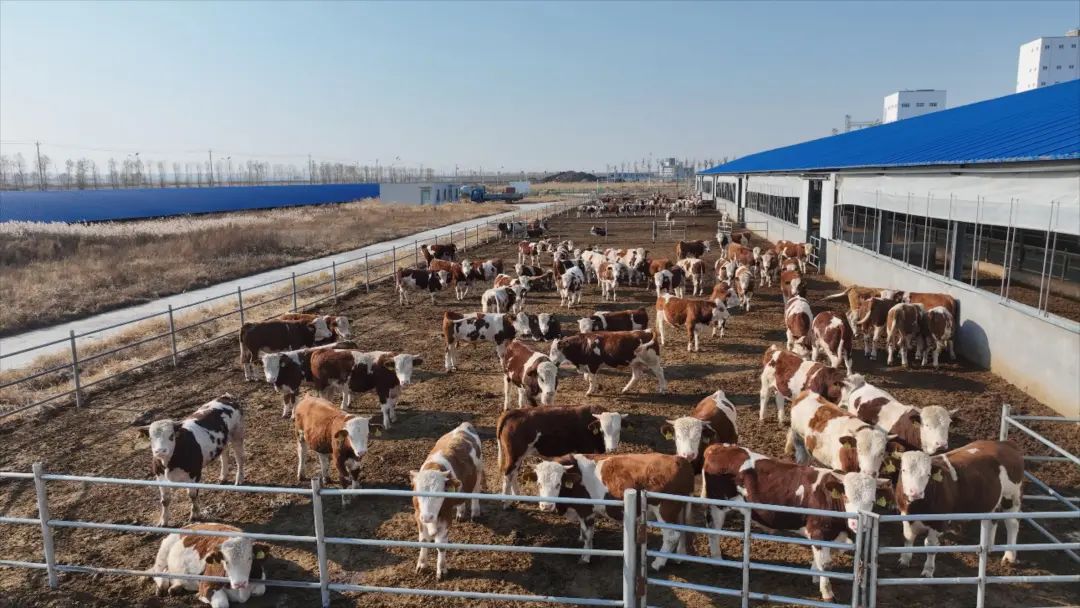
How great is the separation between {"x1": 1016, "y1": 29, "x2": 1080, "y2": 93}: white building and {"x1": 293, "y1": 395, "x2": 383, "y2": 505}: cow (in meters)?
80.2

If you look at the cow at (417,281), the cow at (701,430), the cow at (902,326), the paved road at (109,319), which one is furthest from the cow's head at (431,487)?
A: the cow at (417,281)

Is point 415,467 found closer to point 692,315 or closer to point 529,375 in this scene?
point 529,375

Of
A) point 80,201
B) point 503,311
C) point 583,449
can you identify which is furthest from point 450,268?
point 80,201

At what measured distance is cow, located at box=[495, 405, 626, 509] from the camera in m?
8.04

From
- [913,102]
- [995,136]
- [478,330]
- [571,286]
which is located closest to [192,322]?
[478,330]

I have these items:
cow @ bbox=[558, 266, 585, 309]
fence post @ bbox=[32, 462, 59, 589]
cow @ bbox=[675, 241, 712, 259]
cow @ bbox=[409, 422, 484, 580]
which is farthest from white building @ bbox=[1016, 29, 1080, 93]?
fence post @ bbox=[32, 462, 59, 589]

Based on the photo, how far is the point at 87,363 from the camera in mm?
14570

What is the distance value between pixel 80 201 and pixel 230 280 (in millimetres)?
36743

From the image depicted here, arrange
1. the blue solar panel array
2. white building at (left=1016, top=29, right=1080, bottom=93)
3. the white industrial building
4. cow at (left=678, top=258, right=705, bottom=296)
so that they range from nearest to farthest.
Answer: cow at (left=678, top=258, right=705, bottom=296) < the blue solar panel array < white building at (left=1016, top=29, right=1080, bottom=93) < the white industrial building

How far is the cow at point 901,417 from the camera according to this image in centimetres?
753

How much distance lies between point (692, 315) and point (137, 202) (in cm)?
5828

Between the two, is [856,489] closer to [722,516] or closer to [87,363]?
[722,516]

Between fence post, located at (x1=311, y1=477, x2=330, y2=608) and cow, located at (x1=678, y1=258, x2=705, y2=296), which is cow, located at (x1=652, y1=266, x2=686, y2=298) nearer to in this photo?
cow, located at (x1=678, y1=258, x2=705, y2=296)

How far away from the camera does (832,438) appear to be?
7.67m
